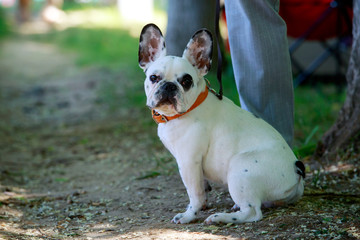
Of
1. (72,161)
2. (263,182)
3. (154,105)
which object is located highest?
(154,105)

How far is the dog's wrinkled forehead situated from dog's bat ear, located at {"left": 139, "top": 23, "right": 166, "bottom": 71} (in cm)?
14

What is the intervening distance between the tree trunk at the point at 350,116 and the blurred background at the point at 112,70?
0.22 m

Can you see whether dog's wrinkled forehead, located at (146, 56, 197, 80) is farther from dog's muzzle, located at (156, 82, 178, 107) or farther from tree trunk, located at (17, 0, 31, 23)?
tree trunk, located at (17, 0, 31, 23)

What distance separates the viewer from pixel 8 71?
9.92m

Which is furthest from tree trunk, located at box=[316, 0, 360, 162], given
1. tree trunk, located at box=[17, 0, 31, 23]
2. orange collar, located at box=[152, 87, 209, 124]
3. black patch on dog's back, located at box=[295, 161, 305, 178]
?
tree trunk, located at box=[17, 0, 31, 23]

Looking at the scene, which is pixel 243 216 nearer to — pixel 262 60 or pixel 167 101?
pixel 167 101

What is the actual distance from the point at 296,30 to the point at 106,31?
332 inches

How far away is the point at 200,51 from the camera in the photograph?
105 inches

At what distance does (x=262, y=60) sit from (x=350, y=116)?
0.93 metres

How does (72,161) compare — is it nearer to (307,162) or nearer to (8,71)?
(307,162)

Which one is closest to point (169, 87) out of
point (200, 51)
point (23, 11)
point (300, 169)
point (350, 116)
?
point (200, 51)

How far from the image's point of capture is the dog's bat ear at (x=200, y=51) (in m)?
2.64

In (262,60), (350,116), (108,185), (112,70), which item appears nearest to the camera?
(262,60)

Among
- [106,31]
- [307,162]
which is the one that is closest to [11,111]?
[307,162]
